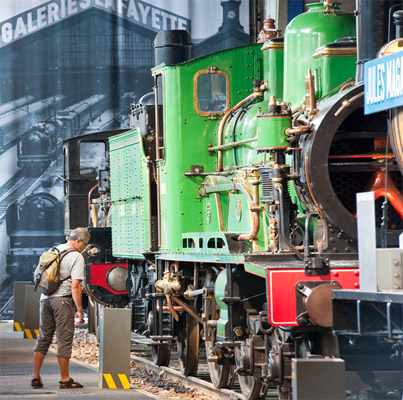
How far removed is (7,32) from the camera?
2075 centimetres

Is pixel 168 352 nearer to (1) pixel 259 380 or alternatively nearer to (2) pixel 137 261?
(2) pixel 137 261

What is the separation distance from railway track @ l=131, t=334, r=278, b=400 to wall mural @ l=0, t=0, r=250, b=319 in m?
6.36

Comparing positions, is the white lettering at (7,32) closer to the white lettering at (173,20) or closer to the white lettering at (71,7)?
the white lettering at (71,7)

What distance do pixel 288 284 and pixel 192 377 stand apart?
159 inches

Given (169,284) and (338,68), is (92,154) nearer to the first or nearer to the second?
(169,284)

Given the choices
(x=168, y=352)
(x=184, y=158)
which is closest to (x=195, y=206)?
(x=184, y=158)

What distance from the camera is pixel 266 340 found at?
809 centimetres

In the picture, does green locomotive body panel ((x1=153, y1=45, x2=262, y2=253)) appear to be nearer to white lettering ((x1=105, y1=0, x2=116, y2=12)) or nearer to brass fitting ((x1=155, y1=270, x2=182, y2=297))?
brass fitting ((x1=155, y1=270, x2=182, y2=297))

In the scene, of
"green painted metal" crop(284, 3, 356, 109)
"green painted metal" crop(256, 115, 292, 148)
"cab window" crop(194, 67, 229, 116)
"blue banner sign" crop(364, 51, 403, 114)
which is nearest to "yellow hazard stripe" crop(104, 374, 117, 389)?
"cab window" crop(194, 67, 229, 116)

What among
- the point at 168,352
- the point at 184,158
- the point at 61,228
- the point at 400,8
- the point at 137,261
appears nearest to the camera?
the point at 400,8

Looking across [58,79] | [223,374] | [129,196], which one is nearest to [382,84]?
[223,374]

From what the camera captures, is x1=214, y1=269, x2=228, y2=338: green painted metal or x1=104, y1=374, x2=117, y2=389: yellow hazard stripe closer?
x1=214, y1=269, x2=228, y2=338: green painted metal

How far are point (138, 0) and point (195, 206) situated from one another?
1142 cm

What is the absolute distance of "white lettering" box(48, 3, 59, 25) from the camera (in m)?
20.8
